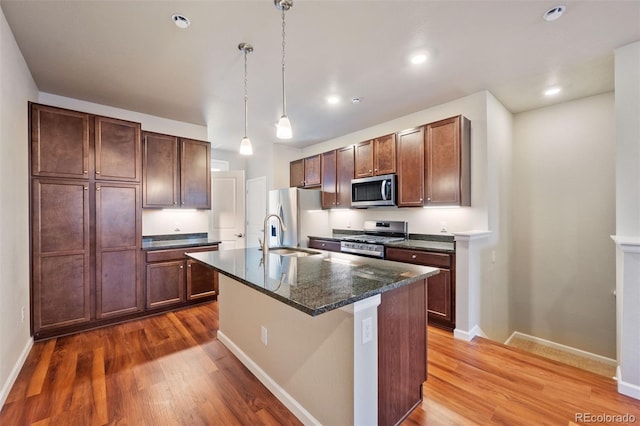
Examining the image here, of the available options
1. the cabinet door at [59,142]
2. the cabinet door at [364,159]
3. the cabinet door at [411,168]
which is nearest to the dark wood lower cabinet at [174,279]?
the cabinet door at [59,142]

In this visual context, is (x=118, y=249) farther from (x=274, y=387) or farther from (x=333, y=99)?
(x=333, y=99)

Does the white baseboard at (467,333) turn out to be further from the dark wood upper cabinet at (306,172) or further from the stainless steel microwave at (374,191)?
the dark wood upper cabinet at (306,172)

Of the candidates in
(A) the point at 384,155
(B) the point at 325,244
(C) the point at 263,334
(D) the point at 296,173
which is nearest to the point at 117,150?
(C) the point at 263,334

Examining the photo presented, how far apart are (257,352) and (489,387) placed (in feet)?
5.74

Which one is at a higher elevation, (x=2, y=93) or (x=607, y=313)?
(x=2, y=93)

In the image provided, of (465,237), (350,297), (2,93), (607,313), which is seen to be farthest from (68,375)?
(607,313)

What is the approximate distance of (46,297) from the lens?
9.19ft

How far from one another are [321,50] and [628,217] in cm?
282

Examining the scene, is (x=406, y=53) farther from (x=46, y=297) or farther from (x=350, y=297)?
(x=46, y=297)

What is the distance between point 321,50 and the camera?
2369 mm

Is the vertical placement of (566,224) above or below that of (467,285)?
above

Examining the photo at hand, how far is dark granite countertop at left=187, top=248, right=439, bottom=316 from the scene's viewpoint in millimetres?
1215

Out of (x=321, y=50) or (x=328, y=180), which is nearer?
(x=321, y=50)

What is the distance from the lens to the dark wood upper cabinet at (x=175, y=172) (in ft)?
12.0
